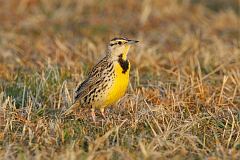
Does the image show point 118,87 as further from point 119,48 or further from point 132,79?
point 132,79

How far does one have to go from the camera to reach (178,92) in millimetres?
7359

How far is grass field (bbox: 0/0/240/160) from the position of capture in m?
5.65

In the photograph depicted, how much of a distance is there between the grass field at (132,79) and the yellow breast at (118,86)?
0.18m

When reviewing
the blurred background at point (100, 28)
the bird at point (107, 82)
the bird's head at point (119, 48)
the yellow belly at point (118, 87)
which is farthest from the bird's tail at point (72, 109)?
the blurred background at point (100, 28)

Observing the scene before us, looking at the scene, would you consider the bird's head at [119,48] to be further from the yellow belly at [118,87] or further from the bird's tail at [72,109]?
the bird's tail at [72,109]

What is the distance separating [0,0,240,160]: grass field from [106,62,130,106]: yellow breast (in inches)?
7.1

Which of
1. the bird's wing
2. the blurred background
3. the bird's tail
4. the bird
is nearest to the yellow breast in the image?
the bird

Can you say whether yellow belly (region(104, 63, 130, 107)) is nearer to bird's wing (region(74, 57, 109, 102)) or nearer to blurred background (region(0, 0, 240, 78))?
bird's wing (region(74, 57, 109, 102))

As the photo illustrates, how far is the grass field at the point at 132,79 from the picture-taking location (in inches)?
223

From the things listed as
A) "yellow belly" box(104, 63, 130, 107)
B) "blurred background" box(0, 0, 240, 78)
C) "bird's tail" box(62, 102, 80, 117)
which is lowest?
"bird's tail" box(62, 102, 80, 117)

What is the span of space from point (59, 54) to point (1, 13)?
10.7 ft

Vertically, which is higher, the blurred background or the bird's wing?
the blurred background

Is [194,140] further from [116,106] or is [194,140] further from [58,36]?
[58,36]

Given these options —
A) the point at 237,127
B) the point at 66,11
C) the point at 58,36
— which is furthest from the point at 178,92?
the point at 66,11
